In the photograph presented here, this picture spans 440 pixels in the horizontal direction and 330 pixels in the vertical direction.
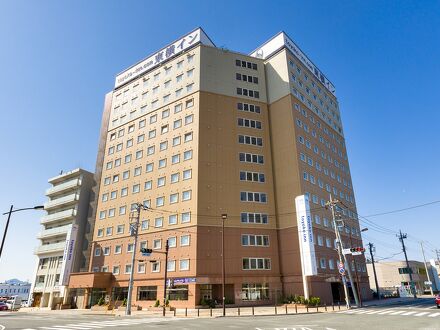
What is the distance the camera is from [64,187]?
7025cm

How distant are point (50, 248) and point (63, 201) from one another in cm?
1014

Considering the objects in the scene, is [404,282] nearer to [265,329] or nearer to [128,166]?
[128,166]

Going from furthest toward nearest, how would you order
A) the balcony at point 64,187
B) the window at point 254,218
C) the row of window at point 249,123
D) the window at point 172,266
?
the balcony at point 64,187, the row of window at point 249,123, the window at point 254,218, the window at point 172,266

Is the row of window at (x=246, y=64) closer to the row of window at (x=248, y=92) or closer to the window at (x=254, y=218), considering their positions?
the row of window at (x=248, y=92)

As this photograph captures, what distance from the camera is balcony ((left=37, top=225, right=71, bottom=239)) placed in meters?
64.7

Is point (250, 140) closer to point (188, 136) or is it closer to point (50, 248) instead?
point (188, 136)

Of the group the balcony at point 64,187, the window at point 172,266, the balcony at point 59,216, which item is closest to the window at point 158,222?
the window at point 172,266

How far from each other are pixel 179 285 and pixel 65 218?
120 ft

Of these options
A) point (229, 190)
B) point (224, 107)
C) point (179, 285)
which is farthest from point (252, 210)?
point (224, 107)

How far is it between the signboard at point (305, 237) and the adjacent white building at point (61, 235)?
41.8 m

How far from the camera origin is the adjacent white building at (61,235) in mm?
60719

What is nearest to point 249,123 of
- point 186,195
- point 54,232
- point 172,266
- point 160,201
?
point 186,195

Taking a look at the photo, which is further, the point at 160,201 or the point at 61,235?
the point at 61,235

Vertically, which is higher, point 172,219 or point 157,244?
point 172,219
